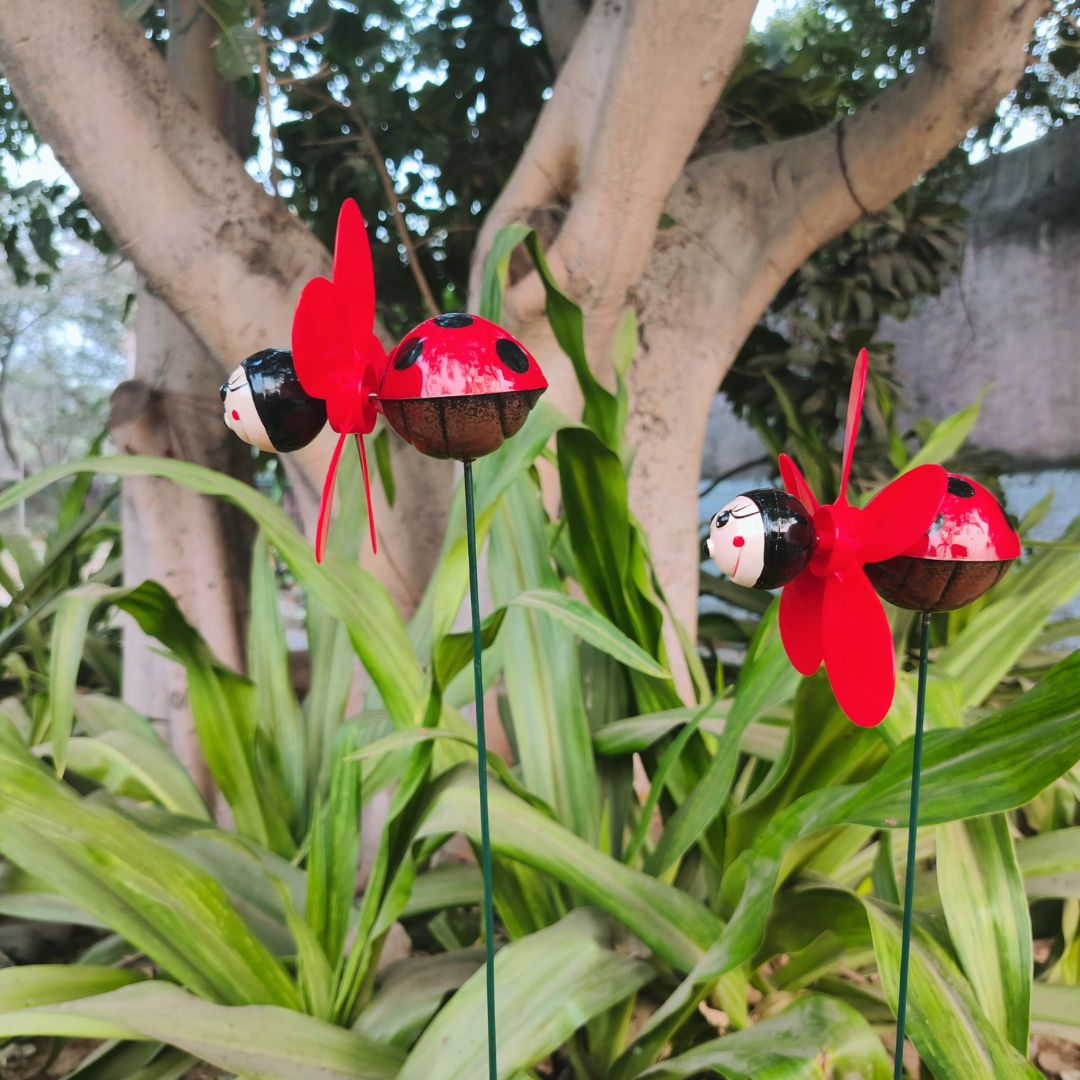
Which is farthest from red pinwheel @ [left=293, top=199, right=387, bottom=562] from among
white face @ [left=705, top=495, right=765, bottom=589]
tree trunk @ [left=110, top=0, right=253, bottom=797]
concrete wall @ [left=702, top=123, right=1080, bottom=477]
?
concrete wall @ [left=702, top=123, right=1080, bottom=477]

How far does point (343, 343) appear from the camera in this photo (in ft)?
1.04

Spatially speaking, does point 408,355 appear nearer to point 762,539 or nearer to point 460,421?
point 460,421

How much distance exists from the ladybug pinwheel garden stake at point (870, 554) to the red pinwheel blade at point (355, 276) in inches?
5.7

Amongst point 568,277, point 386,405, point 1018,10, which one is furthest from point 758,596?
point 386,405

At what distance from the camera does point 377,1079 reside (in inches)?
19.1

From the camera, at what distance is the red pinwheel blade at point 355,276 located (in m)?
0.32

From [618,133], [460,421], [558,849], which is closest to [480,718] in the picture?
[460,421]

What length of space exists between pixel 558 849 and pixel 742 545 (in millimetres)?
311

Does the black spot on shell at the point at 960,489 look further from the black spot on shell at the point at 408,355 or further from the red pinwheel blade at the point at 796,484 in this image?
the black spot on shell at the point at 408,355

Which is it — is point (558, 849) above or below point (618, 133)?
below

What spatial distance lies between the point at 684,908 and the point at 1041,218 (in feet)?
7.29

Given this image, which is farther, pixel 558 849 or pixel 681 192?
pixel 681 192

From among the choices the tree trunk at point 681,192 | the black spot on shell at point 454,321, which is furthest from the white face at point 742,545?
the tree trunk at point 681,192

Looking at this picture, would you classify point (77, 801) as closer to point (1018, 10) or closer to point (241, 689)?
point (241, 689)
